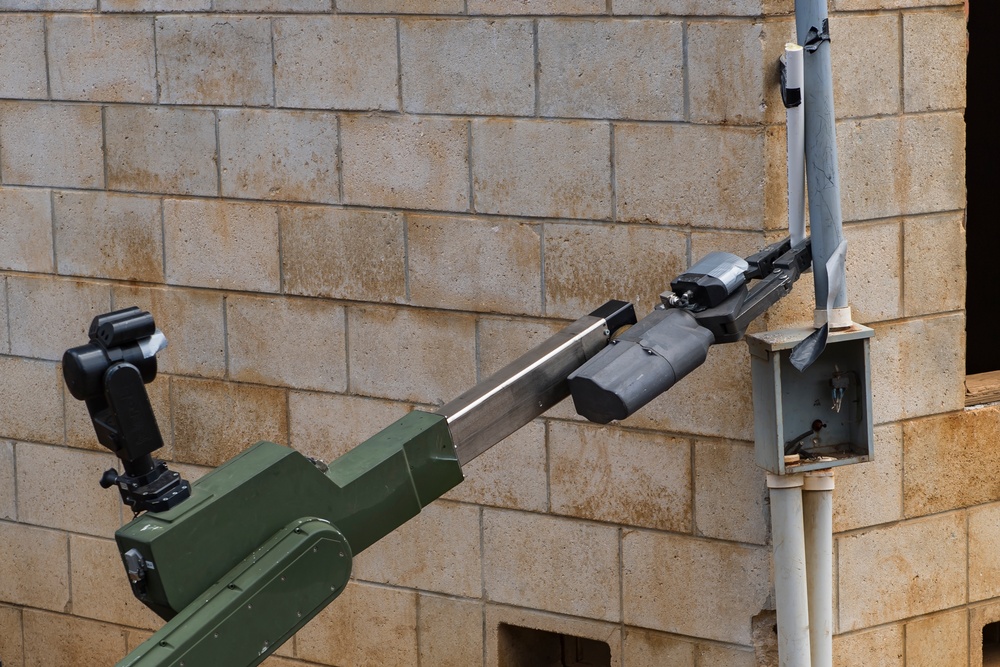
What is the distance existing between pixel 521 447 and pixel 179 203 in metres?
1.92

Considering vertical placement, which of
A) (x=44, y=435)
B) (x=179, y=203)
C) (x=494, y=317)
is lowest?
(x=44, y=435)

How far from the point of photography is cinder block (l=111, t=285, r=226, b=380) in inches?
244

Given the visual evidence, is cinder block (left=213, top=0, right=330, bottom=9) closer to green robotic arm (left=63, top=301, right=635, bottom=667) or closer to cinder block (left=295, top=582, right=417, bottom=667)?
cinder block (left=295, top=582, right=417, bottom=667)

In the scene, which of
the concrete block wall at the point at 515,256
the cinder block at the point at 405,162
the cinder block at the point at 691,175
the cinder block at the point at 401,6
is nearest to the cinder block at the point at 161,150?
the concrete block wall at the point at 515,256

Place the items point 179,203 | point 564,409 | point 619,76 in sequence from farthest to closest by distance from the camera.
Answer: point 179,203 → point 564,409 → point 619,76

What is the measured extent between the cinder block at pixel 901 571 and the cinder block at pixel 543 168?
1.63 m

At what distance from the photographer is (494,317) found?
5.55 m

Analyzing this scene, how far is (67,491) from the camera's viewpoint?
674 cm

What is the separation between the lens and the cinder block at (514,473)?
5574mm

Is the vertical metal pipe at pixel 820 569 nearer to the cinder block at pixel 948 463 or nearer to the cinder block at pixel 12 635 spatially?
the cinder block at pixel 948 463

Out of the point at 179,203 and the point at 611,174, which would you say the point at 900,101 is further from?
the point at 179,203

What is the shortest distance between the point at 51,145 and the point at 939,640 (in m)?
4.50

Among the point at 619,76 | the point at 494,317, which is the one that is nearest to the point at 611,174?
the point at 619,76

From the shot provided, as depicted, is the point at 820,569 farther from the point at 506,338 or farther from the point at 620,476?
the point at 506,338
